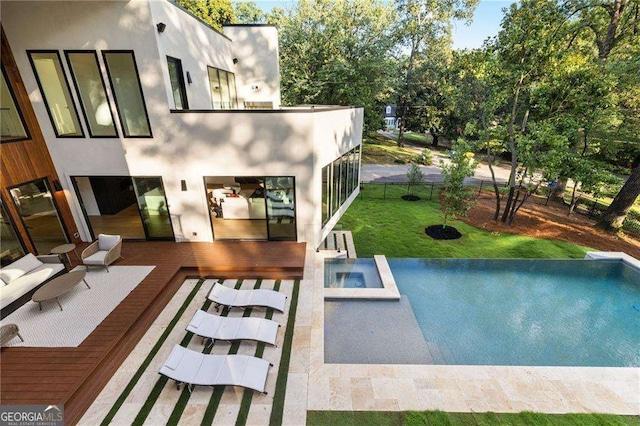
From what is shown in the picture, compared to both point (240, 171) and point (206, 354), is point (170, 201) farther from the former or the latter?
point (206, 354)

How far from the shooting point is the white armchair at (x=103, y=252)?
7992 mm

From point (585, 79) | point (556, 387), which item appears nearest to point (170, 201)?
point (556, 387)

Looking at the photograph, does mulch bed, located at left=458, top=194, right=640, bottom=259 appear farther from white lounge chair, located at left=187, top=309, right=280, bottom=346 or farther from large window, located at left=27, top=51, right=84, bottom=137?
large window, located at left=27, top=51, right=84, bottom=137

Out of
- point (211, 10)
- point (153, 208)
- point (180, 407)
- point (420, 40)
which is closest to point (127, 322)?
point (180, 407)

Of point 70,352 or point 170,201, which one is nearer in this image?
point 70,352

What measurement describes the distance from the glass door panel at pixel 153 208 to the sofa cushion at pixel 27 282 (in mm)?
2561

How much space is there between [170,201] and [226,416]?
701 centimetres

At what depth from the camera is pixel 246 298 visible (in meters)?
7.18

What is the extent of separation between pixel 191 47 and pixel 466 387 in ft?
41.8

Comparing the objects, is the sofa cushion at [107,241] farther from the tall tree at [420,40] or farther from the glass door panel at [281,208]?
the tall tree at [420,40]

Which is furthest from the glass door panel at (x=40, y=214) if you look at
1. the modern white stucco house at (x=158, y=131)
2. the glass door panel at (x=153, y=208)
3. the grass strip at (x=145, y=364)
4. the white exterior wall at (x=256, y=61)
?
the white exterior wall at (x=256, y=61)

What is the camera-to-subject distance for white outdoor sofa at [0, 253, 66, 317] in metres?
6.54

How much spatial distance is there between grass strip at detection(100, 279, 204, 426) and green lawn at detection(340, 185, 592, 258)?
23.4 feet

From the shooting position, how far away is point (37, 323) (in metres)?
6.26
